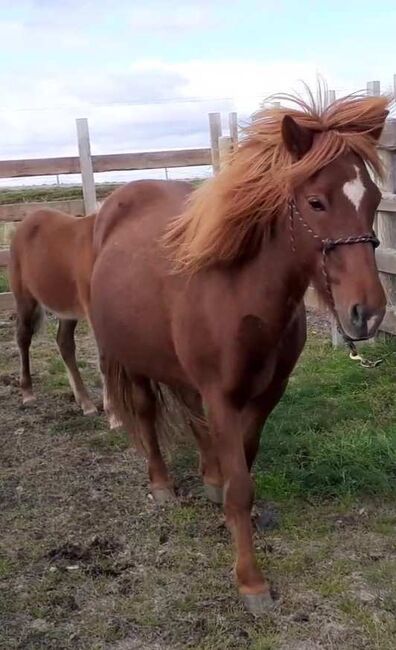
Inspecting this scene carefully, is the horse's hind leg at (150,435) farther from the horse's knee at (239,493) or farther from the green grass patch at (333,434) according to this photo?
the horse's knee at (239,493)

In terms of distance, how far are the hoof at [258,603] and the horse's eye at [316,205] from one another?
1438 millimetres

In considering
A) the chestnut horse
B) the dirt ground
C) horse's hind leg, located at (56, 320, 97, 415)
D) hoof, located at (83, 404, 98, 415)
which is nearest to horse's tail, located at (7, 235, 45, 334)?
horse's hind leg, located at (56, 320, 97, 415)

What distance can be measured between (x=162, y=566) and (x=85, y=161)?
20.3 ft

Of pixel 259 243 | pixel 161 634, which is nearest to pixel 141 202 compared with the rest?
pixel 259 243

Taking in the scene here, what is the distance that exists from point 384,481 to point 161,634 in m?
1.50

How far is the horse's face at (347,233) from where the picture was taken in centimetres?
242

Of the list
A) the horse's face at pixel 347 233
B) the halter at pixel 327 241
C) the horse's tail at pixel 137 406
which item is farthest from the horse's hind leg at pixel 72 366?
the horse's face at pixel 347 233

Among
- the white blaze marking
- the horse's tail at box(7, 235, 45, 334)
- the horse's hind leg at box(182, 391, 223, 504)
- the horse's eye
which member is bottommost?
the horse's hind leg at box(182, 391, 223, 504)

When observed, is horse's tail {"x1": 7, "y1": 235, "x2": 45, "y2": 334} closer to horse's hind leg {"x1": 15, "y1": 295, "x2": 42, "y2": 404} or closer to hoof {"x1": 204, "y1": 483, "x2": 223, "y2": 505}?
horse's hind leg {"x1": 15, "y1": 295, "x2": 42, "y2": 404}

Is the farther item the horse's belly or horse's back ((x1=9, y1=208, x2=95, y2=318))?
horse's back ((x1=9, y1=208, x2=95, y2=318))

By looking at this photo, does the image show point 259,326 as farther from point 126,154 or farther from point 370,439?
point 126,154

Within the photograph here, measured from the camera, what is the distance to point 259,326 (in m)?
2.88

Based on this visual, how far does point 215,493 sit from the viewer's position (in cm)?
382

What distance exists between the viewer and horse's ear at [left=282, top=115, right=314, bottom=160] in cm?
254
